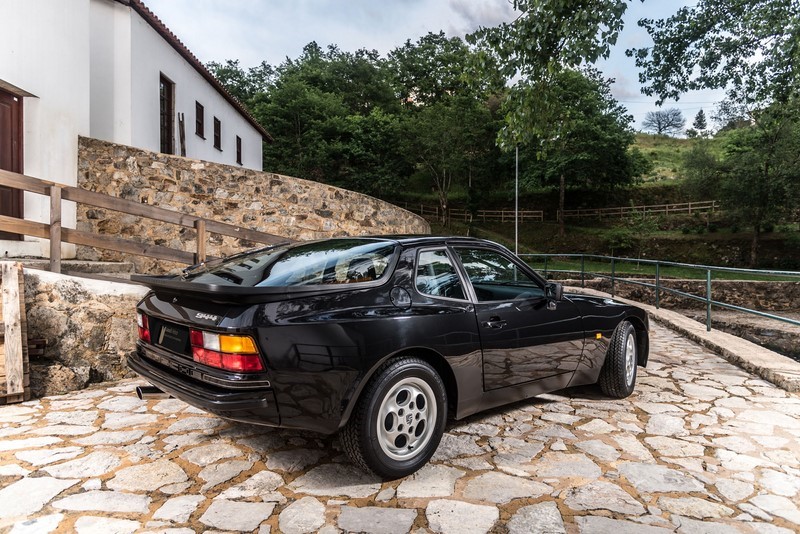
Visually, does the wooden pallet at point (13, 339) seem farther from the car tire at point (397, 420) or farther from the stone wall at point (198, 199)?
the stone wall at point (198, 199)

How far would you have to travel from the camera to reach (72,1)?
819cm

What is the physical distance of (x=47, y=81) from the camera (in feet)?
26.0

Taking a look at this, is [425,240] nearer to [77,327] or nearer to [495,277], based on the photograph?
[495,277]

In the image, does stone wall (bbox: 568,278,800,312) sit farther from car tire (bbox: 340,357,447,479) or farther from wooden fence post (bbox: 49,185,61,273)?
wooden fence post (bbox: 49,185,61,273)

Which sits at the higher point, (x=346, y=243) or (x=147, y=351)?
(x=346, y=243)

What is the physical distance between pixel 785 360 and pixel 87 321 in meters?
7.24

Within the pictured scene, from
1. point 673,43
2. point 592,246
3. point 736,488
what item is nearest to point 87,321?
point 736,488

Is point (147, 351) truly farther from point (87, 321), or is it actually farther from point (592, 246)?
point (592, 246)

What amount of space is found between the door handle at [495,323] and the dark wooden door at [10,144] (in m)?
7.99

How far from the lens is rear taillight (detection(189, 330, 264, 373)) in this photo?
2.38 metres

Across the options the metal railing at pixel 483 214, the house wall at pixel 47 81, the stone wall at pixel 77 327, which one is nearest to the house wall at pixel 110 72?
the house wall at pixel 47 81

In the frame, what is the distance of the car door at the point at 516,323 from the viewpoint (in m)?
3.18

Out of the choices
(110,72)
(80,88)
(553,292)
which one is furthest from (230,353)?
(110,72)

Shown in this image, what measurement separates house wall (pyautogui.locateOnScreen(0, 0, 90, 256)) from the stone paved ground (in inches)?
221
